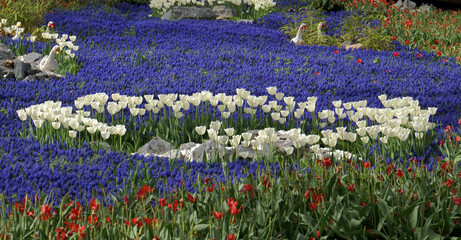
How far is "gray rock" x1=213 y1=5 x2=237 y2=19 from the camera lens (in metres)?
13.8

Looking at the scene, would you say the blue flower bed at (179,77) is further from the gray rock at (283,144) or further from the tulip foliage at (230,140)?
the gray rock at (283,144)

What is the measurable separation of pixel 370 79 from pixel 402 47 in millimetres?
3364

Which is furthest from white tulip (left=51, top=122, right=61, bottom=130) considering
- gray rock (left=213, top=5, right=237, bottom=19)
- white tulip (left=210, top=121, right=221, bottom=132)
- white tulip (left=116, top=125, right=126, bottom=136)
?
gray rock (left=213, top=5, right=237, bottom=19)

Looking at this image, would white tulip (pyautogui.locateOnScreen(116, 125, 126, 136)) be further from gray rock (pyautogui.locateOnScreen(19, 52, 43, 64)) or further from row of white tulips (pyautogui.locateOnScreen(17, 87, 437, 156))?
gray rock (pyautogui.locateOnScreen(19, 52, 43, 64))

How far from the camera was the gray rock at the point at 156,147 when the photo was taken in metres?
5.53

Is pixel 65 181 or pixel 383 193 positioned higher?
pixel 383 193

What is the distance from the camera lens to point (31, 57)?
29.4ft

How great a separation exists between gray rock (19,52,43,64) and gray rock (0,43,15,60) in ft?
0.51

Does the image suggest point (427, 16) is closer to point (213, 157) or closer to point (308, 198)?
point (213, 157)

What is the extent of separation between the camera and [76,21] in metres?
11.6

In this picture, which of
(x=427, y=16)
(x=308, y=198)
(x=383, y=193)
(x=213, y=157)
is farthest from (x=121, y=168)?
(x=427, y=16)

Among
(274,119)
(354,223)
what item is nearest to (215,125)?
(274,119)

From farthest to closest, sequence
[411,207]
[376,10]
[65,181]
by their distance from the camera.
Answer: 1. [376,10]
2. [65,181]
3. [411,207]

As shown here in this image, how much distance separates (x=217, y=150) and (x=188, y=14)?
8726 millimetres
